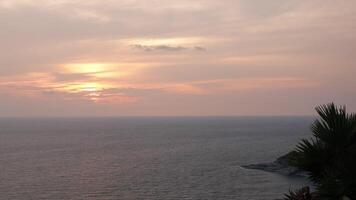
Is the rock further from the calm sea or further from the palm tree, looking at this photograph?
the palm tree

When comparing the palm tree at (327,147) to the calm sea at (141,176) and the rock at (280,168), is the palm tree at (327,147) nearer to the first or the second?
the calm sea at (141,176)

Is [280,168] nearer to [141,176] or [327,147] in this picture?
[141,176]

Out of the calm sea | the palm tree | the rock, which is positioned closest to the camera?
the palm tree

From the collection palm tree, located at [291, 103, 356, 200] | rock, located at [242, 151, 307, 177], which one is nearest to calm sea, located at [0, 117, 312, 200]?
rock, located at [242, 151, 307, 177]

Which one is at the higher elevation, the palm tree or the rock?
the palm tree

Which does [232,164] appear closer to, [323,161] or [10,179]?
[10,179]

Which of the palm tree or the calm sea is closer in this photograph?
the palm tree

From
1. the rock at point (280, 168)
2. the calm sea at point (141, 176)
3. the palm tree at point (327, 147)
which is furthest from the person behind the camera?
the rock at point (280, 168)

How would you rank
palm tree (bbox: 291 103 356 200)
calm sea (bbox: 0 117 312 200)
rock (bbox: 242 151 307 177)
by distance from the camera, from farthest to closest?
rock (bbox: 242 151 307 177)
calm sea (bbox: 0 117 312 200)
palm tree (bbox: 291 103 356 200)

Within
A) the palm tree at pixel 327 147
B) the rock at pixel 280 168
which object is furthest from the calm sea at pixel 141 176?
the palm tree at pixel 327 147

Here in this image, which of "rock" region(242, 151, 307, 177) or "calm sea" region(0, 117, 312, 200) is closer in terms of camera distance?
"calm sea" region(0, 117, 312, 200)

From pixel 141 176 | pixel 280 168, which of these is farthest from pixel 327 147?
pixel 280 168
